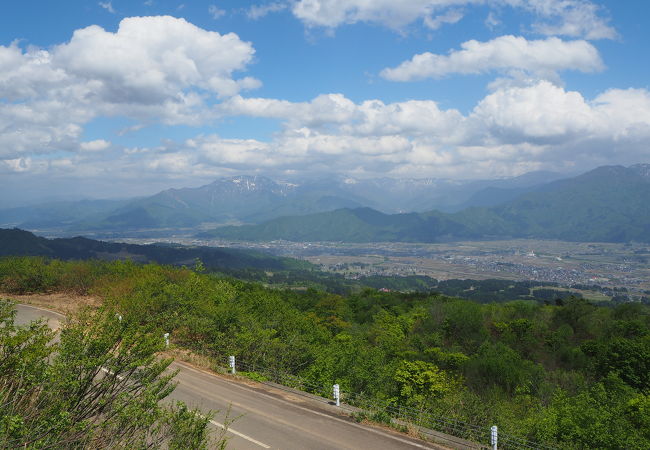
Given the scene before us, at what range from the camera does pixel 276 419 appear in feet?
47.2

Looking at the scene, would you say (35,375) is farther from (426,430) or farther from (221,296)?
(221,296)

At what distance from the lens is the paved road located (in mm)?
12555

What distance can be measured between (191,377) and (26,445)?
Answer: 44.0 ft

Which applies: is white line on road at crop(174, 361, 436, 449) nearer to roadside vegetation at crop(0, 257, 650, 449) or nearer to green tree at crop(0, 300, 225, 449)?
roadside vegetation at crop(0, 257, 650, 449)

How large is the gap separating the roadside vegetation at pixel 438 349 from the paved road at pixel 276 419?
10.6 feet

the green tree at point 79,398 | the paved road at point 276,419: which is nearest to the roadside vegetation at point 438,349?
the green tree at point 79,398

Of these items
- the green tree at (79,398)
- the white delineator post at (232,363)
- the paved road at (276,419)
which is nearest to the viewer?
the green tree at (79,398)

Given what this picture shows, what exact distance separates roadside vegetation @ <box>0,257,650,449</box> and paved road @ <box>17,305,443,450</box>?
3.24 m

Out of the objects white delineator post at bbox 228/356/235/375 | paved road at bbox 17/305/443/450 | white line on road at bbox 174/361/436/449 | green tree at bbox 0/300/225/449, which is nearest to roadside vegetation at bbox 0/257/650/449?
green tree at bbox 0/300/225/449

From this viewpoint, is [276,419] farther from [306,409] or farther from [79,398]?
[79,398]

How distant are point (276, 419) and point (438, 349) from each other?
24.3 meters

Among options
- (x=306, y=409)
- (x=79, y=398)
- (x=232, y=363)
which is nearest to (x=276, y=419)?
(x=306, y=409)

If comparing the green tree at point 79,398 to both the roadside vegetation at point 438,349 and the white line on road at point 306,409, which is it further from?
the white line on road at point 306,409

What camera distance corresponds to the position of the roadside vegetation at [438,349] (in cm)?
1684
